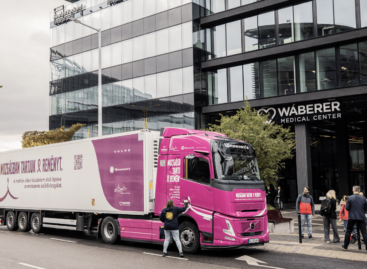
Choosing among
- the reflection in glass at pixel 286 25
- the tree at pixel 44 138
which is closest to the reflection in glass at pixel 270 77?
the reflection in glass at pixel 286 25

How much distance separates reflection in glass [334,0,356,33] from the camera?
2456 cm

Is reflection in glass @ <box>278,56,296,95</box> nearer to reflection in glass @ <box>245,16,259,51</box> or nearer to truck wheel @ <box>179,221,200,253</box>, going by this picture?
reflection in glass @ <box>245,16,259,51</box>

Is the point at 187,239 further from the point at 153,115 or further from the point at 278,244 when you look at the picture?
the point at 153,115

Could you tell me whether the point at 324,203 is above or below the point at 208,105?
below

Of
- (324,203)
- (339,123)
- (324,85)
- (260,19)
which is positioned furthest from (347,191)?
(324,203)

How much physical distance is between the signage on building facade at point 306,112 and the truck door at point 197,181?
15.6 meters

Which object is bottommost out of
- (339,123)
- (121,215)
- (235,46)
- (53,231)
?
(53,231)

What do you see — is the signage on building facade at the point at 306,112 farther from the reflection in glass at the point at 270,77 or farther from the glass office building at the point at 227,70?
the reflection in glass at the point at 270,77

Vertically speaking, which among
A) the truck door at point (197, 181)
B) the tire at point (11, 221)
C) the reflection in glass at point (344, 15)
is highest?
the reflection in glass at point (344, 15)

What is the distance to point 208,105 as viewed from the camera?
30.3m

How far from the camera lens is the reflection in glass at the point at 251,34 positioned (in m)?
28.6

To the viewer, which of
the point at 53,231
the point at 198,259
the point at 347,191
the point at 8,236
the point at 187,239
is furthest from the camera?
the point at 347,191

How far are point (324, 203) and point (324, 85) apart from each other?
14222mm

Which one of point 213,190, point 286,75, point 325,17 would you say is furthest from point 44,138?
point 213,190
